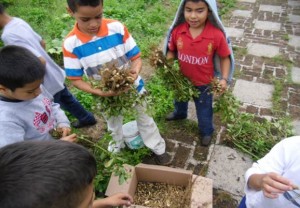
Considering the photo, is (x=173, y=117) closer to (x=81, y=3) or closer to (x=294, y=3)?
(x=81, y=3)

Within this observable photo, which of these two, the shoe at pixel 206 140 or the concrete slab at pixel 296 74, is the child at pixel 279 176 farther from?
the concrete slab at pixel 296 74

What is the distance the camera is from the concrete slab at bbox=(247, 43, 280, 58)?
482cm

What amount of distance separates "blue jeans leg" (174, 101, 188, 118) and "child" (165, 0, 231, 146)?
44 cm

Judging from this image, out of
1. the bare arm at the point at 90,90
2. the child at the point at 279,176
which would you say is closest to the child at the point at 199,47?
the bare arm at the point at 90,90

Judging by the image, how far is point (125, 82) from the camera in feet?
6.91

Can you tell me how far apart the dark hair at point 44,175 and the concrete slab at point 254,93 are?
3270mm

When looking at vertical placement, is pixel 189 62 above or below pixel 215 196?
above

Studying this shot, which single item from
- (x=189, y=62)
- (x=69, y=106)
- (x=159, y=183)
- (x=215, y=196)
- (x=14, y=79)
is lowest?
(x=215, y=196)

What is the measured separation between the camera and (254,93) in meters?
4.00

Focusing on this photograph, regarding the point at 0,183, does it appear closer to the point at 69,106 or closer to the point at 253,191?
the point at 253,191

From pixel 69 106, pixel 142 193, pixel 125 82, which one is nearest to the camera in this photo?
pixel 125 82

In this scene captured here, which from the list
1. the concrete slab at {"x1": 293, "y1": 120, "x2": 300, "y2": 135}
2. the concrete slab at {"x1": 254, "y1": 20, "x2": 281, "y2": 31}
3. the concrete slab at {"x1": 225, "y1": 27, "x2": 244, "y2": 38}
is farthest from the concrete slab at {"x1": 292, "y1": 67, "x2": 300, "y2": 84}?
the concrete slab at {"x1": 254, "y1": 20, "x2": 281, "y2": 31}

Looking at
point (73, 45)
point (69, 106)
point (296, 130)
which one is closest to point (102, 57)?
point (73, 45)

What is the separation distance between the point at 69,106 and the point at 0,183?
252 centimetres
